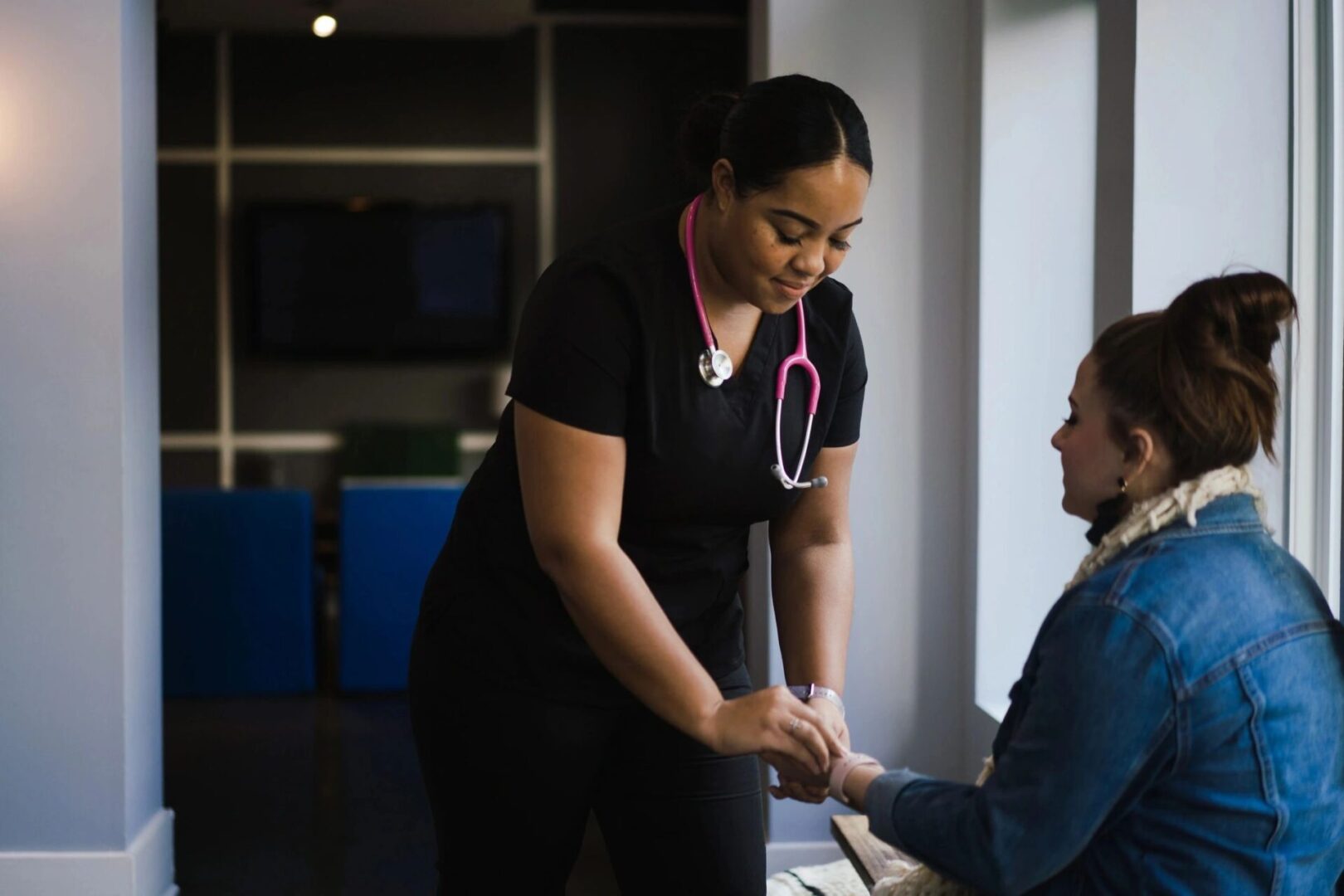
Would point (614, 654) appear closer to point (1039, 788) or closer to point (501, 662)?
point (501, 662)

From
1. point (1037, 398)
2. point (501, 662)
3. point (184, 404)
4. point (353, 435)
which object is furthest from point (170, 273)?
point (501, 662)

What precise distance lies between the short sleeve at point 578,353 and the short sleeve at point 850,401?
0.97 ft

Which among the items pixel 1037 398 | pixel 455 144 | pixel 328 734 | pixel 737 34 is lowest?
pixel 328 734

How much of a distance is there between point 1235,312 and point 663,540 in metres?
0.65

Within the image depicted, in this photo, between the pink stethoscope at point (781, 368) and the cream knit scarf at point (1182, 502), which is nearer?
the cream knit scarf at point (1182, 502)

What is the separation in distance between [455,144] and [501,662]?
5.30 metres

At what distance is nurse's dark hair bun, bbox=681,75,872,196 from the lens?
1370mm

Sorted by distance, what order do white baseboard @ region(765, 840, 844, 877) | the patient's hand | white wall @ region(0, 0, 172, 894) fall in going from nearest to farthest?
the patient's hand
white wall @ region(0, 0, 172, 894)
white baseboard @ region(765, 840, 844, 877)

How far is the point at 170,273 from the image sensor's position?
Result: 652 centimetres

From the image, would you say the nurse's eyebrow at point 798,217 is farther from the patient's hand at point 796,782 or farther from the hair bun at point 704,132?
the patient's hand at point 796,782

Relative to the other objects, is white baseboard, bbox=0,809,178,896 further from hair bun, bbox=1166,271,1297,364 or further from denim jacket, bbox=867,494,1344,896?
hair bun, bbox=1166,271,1297,364

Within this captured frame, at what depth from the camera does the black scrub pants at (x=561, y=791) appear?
1571 mm

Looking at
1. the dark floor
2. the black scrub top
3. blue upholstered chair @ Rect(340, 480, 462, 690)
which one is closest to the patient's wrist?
the black scrub top

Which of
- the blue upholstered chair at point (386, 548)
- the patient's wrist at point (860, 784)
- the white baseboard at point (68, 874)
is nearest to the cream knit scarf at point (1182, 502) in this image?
the patient's wrist at point (860, 784)
